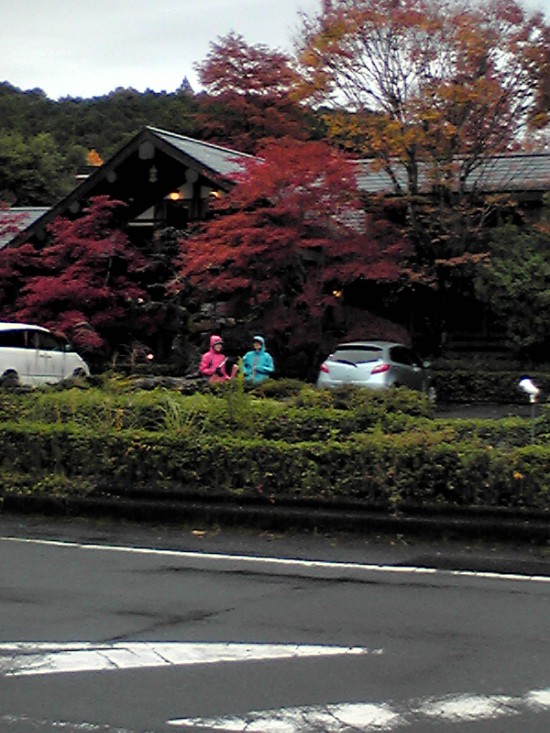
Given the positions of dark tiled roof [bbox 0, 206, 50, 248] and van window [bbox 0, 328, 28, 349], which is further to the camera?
dark tiled roof [bbox 0, 206, 50, 248]

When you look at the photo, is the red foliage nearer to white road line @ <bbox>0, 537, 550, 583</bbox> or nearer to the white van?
the white van

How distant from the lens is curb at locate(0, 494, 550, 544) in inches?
358

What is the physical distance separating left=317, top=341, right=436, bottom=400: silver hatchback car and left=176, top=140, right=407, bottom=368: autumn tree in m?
2.03

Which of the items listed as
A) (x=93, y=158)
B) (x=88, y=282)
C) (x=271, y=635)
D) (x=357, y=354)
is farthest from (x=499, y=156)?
(x=93, y=158)

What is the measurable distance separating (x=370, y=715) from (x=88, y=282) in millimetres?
20802

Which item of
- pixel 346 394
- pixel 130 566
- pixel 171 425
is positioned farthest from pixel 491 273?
pixel 130 566

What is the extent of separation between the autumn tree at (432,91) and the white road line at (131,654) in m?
17.6

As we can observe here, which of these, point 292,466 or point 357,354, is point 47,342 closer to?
point 357,354

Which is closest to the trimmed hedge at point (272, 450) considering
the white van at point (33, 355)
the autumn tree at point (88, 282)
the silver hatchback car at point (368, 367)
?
the silver hatchback car at point (368, 367)

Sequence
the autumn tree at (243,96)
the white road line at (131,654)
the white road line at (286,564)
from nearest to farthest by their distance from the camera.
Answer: the white road line at (131,654), the white road line at (286,564), the autumn tree at (243,96)

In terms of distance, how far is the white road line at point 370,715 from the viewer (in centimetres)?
461

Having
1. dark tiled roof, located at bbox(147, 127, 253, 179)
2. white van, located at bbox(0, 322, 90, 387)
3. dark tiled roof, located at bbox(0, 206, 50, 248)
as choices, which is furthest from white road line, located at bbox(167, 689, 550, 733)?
dark tiled roof, located at bbox(0, 206, 50, 248)

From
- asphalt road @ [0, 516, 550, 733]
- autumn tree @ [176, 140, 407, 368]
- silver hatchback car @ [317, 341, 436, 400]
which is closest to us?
asphalt road @ [0, 516, 550, 733]

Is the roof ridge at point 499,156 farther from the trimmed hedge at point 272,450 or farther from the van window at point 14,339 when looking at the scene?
the trimmed hedge at point 272,450
